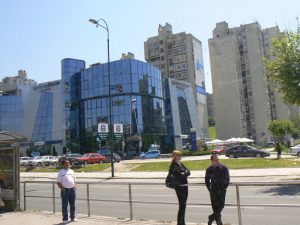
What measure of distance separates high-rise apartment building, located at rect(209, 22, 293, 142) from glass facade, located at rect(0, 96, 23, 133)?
60.5 metres

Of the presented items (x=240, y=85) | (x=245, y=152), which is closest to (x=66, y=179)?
(x=245, y=152)

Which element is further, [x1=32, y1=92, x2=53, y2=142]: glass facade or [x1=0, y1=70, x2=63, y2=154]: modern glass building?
[x1=32, y1=92, x2=53, y2=142]: glass facade

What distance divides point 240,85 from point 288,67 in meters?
106

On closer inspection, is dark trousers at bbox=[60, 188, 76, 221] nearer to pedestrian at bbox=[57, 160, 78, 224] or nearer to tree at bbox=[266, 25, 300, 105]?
pedestrian at bbox=[57, 160, 78, 224]

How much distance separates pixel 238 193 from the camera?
28.2ft

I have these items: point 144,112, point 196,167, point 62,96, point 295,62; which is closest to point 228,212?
point 295,62

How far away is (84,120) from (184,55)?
58443mm

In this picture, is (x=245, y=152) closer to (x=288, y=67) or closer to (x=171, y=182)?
(x=288, y=67)

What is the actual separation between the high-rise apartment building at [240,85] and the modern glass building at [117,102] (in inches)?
1709

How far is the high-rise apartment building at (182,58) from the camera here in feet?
424

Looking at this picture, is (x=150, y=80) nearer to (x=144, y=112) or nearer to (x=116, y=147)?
(x=144, y=112)

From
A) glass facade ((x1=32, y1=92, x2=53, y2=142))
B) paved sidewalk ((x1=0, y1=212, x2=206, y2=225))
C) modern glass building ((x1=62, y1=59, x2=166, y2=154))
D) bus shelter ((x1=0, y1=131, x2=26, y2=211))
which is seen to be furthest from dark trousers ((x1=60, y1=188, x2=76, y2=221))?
glass facade ((x1=32, y1=92, x2=53, y2=142))

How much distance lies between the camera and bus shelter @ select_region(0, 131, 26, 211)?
12945mm

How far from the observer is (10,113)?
101 m
